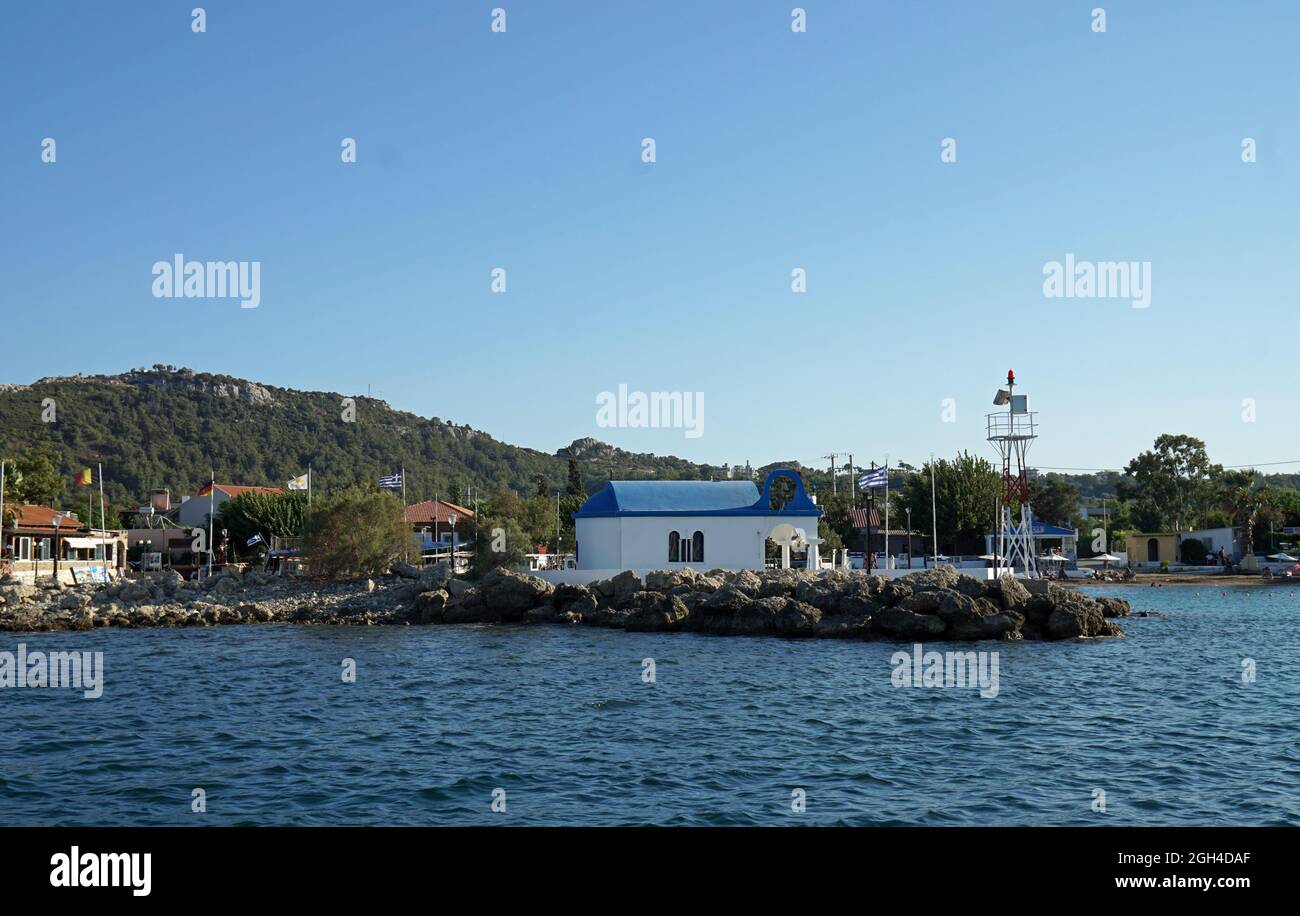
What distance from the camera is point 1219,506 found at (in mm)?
97438

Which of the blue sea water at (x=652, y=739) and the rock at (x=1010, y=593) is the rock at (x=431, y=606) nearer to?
the blue sea water at (x=652, y=739)

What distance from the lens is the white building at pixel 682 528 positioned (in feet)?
169

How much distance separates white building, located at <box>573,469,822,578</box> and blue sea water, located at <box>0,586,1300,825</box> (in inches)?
675

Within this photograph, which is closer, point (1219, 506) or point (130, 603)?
point (130, 603)

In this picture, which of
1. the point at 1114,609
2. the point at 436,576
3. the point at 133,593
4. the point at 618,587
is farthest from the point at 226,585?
the point at 1114,609

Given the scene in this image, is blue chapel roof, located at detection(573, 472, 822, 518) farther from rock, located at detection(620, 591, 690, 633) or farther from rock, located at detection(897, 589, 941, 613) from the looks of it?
rock, located at detection(897, 589, 941, 613)

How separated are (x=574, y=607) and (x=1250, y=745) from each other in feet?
94.8

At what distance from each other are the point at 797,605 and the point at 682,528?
42.6 feet

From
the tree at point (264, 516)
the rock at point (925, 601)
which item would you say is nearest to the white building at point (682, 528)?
the rock at point (925, 601)

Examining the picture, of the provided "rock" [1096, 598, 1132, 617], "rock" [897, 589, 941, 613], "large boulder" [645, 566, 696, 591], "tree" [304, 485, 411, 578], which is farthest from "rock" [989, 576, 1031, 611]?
"tree" [304, 485, 411, 578]

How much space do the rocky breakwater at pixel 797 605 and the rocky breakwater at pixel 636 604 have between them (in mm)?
50
